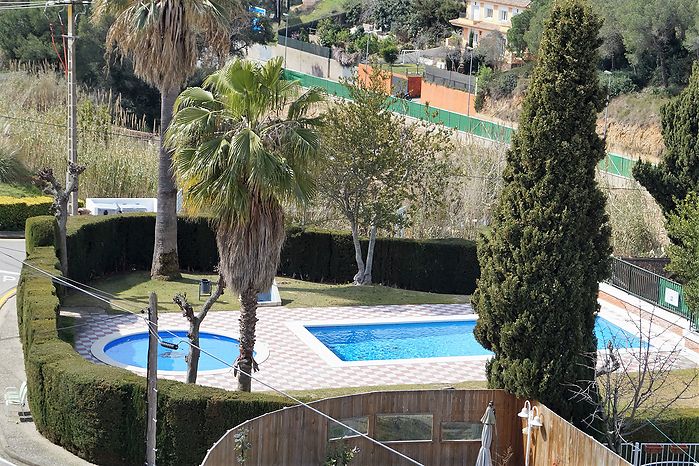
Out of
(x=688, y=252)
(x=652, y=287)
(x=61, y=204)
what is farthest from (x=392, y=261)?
(x=61, y=204)

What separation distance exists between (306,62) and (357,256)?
62.6m

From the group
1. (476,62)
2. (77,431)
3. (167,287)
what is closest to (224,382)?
(77,431)

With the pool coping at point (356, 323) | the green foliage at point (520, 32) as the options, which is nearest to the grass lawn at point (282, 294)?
the pool coping at point (356, 323)

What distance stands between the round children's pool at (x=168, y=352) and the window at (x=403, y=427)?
254 inches

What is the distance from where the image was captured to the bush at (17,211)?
126 feet

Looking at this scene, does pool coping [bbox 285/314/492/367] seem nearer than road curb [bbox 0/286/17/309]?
Yes

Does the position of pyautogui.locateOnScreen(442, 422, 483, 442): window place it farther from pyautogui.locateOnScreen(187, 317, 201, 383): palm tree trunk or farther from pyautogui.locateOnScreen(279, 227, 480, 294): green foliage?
pyautogui.locateOnScreen(279, 227, 480, 294): green foliage

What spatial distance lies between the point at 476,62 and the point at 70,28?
189 ft

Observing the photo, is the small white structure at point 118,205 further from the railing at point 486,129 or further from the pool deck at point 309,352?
the pool deck at point 309,352

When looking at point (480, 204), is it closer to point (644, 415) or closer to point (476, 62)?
point (644, 415)

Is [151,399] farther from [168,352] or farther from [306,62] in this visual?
[306,62]

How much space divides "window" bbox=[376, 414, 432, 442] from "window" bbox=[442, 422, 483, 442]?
12.8 inches

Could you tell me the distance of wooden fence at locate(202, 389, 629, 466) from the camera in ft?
61.1

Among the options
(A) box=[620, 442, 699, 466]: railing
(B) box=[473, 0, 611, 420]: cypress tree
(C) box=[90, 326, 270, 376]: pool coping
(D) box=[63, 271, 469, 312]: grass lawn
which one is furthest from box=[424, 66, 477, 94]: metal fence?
(A) box=[620, 442, 699, 466]: railing
